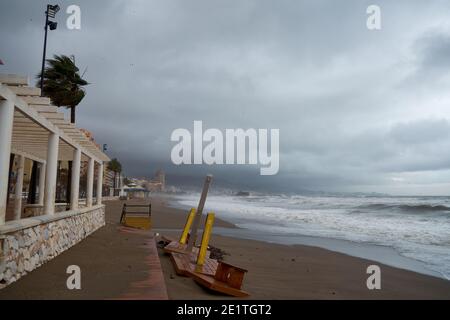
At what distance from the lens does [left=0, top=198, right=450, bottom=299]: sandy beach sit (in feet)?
17.7

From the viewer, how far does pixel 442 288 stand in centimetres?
823

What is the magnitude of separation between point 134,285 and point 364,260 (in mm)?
8219

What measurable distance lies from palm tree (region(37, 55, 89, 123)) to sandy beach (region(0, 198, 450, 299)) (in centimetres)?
885

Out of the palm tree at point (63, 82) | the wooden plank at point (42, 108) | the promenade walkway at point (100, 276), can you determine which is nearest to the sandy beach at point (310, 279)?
the promenade walkway at point (100, 276)

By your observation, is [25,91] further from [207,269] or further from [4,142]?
[207,269]

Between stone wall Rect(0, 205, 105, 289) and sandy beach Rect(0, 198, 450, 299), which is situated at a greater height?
stone wall Rect(0, 205, 105, 289)

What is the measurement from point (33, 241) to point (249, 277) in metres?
4.14

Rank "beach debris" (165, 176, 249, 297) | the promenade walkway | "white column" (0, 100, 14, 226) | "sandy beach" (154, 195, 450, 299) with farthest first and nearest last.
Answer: "sandy beach" (154, 195, 450, 299) → "beach debris" (165, 176, 249, 297) → "white column" (0, 100, 14, 226) → the promenade walkway

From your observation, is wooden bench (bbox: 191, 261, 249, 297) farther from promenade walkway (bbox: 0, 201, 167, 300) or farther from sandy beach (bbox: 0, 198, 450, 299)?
promenade walkway (bbox: 0, 201, 167, 300)

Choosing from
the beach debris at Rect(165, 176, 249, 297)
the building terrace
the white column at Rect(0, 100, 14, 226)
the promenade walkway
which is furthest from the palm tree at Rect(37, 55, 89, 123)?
the white column at Rect(0, 100, 14, 226)

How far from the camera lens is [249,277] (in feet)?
25.3

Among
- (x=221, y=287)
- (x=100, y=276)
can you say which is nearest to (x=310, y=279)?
(x=221, y=287)
